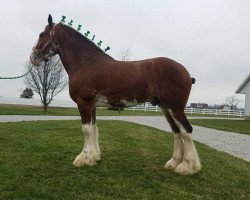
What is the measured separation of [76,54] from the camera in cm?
842

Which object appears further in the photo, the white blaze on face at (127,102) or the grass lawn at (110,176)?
the white blaze on face at (127,102)

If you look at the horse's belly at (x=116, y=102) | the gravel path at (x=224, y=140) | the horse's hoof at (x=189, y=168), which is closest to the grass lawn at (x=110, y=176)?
the horse's hoof at (x=189, y=168)

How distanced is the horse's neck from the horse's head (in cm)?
20

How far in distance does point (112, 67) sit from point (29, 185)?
284 centimetres

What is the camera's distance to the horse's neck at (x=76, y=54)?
27.2ft

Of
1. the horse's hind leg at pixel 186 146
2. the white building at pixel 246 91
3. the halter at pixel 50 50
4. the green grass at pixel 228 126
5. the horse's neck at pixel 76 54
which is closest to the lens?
the horse's hind leg at pixel 186 146

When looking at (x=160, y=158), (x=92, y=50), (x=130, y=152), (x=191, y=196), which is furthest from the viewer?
(x=130, y=152)

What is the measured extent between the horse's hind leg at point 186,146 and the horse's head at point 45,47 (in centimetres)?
287

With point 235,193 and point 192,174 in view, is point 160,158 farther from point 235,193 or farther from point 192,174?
point 235,193

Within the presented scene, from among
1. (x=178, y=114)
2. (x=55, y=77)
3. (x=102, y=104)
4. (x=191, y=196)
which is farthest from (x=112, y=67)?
(x=55, y=77)

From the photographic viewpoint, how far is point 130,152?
10320 mm

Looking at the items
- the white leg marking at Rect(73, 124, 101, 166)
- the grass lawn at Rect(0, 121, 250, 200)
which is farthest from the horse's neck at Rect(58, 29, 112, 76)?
the grass lawn at Rect(0, 121, 250, 200)

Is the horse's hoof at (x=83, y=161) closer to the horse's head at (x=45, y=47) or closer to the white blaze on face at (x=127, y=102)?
the white blaze on face at (x=127, y=102)

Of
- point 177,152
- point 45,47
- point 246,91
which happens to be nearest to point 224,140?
point 177,152
